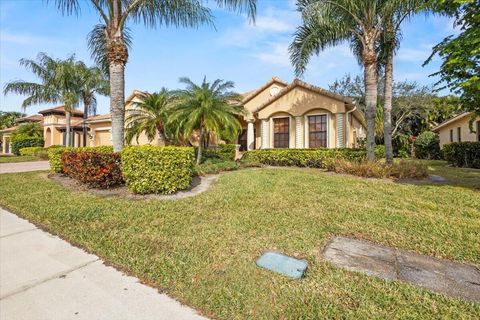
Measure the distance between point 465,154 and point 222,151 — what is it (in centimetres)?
1401

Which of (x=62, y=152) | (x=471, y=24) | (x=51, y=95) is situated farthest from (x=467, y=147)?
(x=51, y=95)

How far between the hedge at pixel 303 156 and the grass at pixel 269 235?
4.29m

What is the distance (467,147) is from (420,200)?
465 inches

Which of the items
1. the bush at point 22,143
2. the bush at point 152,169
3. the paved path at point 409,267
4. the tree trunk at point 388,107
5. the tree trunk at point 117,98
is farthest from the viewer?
the bush at point 22,143

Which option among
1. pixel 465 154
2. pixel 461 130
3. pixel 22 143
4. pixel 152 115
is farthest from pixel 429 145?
pixel 22 143

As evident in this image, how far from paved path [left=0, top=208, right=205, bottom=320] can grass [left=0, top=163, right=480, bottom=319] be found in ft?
0.59

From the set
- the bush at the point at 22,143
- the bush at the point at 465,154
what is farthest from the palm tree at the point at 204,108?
the bush at the point at 22,143

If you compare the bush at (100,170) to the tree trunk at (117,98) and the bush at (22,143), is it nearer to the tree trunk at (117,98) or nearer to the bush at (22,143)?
the tree trunk at (117,98)

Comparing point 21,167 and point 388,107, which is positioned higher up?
point 388,107

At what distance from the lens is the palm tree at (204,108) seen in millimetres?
11680

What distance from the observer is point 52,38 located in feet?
32.9

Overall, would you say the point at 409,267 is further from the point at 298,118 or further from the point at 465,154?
the point at 465,154

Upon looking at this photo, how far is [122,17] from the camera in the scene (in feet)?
29.4

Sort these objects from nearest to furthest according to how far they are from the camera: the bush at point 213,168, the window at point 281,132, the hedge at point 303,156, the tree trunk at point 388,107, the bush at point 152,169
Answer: the bush at point 152,169 → the bush at point 213,168 → the tree trunk at point 388,107 → the hedge at point 303,156 → the window at point 281,132
